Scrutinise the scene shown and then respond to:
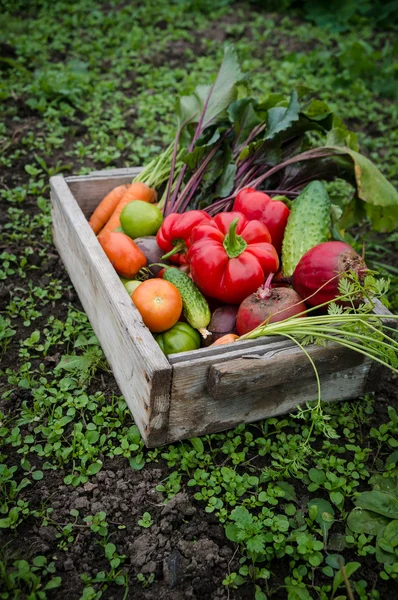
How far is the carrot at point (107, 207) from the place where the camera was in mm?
3195

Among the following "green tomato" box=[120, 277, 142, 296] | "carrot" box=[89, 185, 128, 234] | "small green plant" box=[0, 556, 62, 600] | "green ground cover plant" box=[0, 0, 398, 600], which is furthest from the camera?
"carrot" box=[89, 185, 128, 234]

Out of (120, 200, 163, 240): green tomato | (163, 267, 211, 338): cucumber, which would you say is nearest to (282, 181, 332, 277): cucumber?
(163, 267, 211, 338): cucumber

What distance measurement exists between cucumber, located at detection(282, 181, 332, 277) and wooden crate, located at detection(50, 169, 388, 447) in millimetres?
A: 427

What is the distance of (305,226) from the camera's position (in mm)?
2711

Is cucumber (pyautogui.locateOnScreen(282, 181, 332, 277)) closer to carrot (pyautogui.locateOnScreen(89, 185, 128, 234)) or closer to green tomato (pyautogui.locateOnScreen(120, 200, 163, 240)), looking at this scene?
green tomato (pyautogui.locateOnScreen(120, 200, 163, 240))

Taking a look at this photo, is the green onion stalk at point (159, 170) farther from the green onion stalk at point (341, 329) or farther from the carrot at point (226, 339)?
the green onion stalk at point (341, 329)

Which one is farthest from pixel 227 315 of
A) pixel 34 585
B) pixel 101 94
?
pixel 101 94

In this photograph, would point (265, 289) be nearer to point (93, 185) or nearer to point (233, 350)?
point (233, 350)

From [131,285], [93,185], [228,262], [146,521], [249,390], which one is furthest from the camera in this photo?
[93,185]

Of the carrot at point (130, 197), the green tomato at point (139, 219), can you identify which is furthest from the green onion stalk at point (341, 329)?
the carrot at point (130, 197)

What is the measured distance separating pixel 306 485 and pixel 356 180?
4.96 feet

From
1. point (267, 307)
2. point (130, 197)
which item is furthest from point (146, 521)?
point (130, 197)

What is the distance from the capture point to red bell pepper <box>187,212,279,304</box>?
2.50 m

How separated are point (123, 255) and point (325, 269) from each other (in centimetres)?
89
